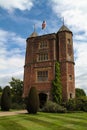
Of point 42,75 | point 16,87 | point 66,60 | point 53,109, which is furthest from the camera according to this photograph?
point 16,87

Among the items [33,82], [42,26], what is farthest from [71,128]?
[42,26]

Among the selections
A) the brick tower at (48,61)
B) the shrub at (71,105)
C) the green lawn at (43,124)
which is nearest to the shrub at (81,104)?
the shrub at (71,105)

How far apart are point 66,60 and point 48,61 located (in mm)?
2891

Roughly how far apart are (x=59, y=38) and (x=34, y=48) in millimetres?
4544

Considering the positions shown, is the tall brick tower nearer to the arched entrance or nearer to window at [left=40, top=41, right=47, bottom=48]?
window at [left=40, top=41, right=47, bottom=48]

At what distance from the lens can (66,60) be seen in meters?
33.5

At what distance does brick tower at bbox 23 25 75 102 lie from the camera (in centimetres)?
3319

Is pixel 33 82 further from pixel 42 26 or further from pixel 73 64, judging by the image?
pixel 42 26

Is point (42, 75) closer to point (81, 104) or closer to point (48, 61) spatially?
point (48, 61)

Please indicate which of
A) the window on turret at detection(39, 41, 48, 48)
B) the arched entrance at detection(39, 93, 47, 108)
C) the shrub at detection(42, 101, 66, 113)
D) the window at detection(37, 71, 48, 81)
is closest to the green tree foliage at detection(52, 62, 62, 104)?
the window at detection(37, 71, 48, 81)

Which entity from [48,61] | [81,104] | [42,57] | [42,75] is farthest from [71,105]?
[42,57]

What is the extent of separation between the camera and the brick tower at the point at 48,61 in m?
33.2

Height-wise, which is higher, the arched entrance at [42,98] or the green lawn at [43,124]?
the arched entrance at [42,98]

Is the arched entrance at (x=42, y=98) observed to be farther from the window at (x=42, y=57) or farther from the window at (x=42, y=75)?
the window at (x=42, y=57)
